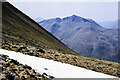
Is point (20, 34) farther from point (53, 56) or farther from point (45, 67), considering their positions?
point (45, 67)

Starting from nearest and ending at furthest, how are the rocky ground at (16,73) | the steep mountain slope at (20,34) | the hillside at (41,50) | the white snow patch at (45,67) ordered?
the rocky ground at (16,73) → the white snow patch at (45,67) → the hillside at (41,50) → the steep mountain slope at (20,34)

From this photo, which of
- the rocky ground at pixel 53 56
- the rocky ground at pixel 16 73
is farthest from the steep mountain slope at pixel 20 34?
the rocky ground at pixel 16 73

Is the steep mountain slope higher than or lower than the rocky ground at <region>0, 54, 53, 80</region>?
higher

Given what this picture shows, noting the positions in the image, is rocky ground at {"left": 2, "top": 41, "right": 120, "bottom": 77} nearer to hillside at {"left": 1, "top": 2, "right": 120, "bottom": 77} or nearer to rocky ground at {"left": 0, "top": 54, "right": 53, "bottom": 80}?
hillside at {"left": 1, "top": 2, "right": 120, "bottom": 77}

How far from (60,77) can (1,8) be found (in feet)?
264

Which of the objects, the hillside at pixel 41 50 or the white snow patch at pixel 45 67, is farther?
the hillside at pixel 41 50

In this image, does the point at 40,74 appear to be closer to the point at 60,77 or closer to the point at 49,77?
the point at 49,77

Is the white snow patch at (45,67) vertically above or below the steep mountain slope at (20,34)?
below

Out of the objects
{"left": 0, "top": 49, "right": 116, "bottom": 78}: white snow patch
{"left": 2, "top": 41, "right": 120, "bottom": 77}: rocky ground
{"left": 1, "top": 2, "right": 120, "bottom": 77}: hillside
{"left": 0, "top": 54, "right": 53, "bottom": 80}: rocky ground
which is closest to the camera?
{"left": 0, "top": 54, "right": 53, "bottom": 80}: rocky ground

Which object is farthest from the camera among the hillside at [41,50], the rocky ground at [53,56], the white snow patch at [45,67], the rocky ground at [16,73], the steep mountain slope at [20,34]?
the steep mountain slope at [20,34]

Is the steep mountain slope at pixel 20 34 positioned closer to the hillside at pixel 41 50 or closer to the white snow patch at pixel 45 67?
the hillside at pixel 41 50

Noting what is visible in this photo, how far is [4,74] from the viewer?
37.3 feet

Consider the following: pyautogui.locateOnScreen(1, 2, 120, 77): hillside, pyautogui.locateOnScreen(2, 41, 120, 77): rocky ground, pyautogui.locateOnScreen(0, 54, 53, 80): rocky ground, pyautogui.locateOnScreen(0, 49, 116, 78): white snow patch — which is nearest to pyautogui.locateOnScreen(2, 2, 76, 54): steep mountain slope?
pyautogui.locateOnScreen(1, 2, 120, 77): hillside

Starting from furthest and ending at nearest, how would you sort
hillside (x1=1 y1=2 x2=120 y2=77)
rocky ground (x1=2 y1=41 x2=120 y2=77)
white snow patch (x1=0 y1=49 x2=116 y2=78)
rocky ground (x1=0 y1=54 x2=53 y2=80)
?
hillside (x1=1 y1=2 x2=120 y2=77) < rocky ground (x1=2 y1=41 x2=120 y2=77) < white snow patch (x1=0 y1=49 x2=116 y2=78) < rocky ground (x1=0 y1=54 x2=53 y2=80)
